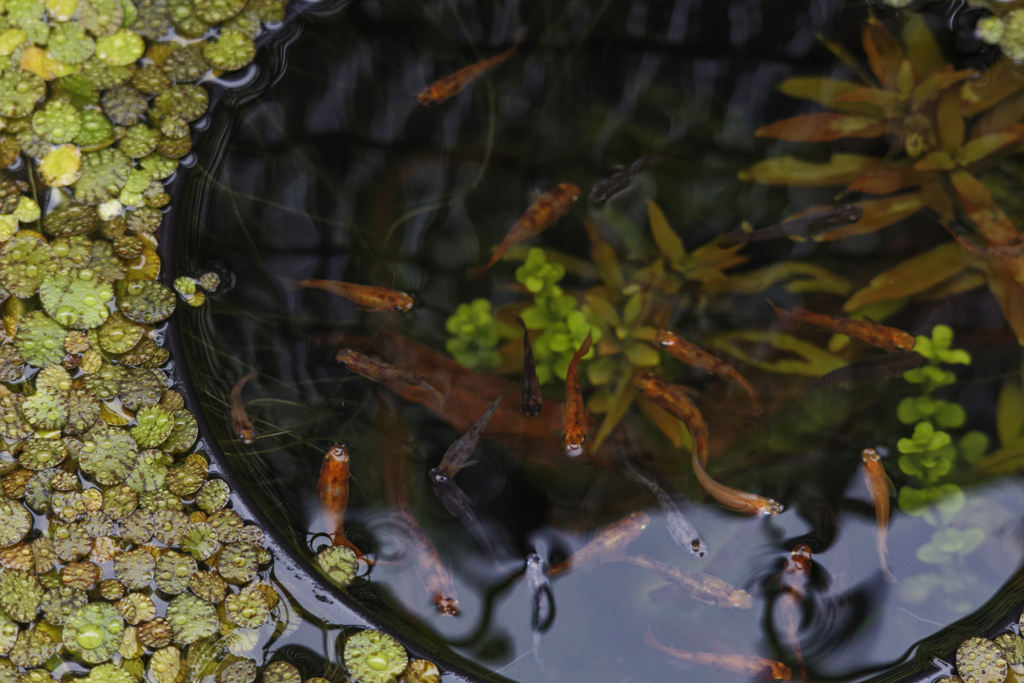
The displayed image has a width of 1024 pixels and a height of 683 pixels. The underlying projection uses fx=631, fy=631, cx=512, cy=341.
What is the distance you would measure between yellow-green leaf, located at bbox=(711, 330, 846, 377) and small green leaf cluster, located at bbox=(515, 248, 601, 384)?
0.96ft

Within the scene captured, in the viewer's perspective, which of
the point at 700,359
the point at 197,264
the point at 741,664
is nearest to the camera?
the point at 741,664

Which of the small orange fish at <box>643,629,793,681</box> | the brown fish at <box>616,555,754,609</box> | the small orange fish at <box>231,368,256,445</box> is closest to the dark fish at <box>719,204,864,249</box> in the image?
the brown fish at <box>616,555,754,609</box>

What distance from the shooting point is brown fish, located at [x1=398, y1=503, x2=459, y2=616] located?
1149mm

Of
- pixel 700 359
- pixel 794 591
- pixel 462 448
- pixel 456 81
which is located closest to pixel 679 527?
pixel 794 591

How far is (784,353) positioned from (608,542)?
0.55m

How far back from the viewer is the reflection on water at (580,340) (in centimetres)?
116

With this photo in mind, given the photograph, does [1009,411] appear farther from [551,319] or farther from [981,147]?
[551,319]

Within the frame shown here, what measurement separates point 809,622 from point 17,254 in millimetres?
1543

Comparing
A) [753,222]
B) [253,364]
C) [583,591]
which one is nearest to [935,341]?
[753,222]

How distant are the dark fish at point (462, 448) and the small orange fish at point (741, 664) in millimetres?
494

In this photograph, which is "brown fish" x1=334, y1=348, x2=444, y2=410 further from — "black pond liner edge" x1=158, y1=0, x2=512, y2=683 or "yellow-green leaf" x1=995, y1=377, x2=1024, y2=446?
"yellow-green leaf" x1=995, y1=377, x2=1024, y2=446

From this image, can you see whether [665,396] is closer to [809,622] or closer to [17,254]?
[809,622]

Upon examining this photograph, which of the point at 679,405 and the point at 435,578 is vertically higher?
the point at 679,405

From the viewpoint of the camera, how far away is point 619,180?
53.6 inches
